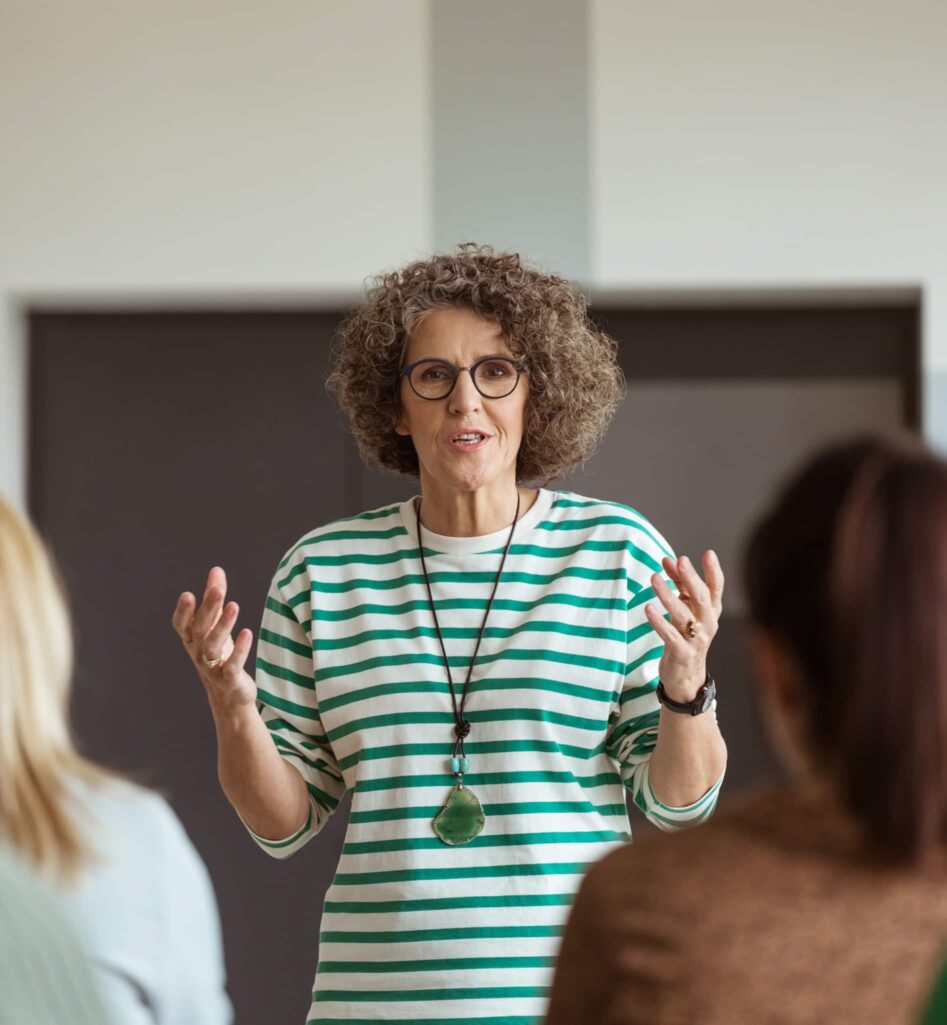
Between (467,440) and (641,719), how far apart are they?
18.1 inches

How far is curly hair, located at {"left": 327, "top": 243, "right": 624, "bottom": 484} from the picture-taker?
2.05 m

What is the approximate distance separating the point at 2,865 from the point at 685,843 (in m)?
0.51

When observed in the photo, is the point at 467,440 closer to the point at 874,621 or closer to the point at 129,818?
the point at 129,818

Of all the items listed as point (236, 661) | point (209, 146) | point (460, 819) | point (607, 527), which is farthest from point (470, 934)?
point (209, 146)

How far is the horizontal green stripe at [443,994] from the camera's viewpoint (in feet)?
5.83

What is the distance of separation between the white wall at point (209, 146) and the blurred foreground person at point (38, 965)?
250 cm

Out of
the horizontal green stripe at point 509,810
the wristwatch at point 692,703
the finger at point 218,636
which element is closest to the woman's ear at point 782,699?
the wristwatch at point 692,703

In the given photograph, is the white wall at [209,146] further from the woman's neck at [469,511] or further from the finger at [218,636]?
the finger at [218,636]

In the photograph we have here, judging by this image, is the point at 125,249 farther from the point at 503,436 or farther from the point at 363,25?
the point at 503,436

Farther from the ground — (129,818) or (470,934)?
(129,818)

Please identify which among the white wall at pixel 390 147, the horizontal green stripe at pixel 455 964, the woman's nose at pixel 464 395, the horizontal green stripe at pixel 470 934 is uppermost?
the white wall at pixel 390 147

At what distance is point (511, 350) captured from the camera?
205cm

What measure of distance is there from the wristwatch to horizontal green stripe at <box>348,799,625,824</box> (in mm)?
186

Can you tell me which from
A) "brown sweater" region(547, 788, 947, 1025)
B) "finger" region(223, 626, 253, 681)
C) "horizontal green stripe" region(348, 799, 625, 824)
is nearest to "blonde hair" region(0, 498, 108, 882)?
"brown sweater" region(547, 788, 947, 1025)
